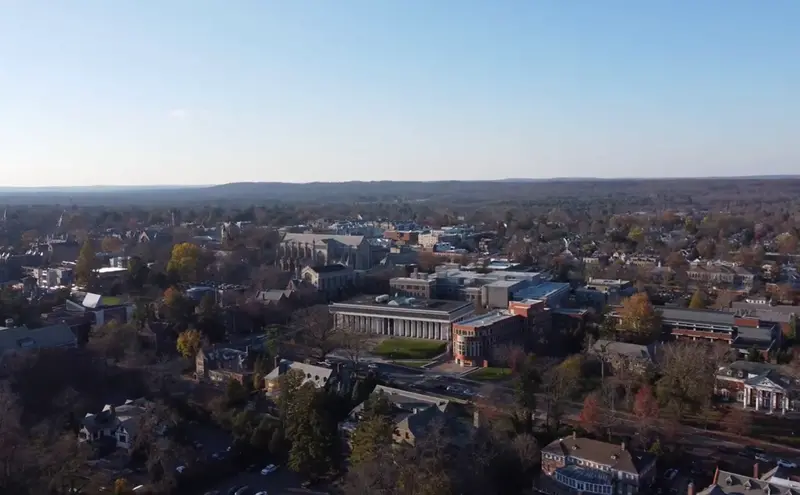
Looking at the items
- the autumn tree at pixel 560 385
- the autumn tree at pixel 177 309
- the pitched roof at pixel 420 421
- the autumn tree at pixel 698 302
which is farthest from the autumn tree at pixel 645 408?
the autumn tree at pixel 177 309

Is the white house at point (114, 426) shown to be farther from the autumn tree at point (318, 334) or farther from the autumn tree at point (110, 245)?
the autumn tree at point (110, 245)

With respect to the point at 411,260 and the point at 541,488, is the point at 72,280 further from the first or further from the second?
the point at 541,488

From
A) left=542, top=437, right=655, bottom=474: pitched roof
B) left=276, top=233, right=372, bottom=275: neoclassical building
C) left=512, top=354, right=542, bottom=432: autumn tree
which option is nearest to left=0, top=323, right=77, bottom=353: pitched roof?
left=512, top=354, right=542, bottom=432: autumn tree

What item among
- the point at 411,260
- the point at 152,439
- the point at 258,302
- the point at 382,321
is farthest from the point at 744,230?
the point at 152,439

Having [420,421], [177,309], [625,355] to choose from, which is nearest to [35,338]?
[177,309]

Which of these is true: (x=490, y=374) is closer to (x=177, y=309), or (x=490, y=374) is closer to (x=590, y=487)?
(x=590, y=487)

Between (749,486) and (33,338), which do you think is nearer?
(749,486)
